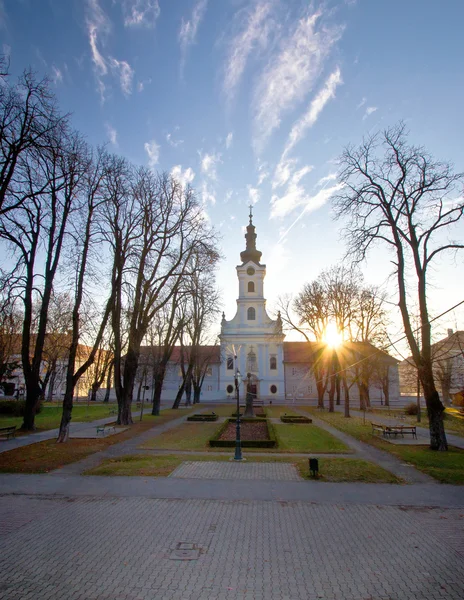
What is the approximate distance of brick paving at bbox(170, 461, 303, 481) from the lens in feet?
37.3

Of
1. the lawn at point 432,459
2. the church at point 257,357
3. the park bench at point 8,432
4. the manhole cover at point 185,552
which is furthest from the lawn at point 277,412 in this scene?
the manhole cover at point 185,552

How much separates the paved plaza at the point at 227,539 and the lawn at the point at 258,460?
0.63 m

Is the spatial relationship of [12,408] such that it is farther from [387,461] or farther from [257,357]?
[257,357]

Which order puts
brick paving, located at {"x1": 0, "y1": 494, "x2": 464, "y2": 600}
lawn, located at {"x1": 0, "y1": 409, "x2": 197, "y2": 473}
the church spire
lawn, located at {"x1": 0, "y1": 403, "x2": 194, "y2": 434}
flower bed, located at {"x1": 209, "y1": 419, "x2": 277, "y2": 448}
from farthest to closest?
the church spire → lawn, located at {"x1": 0, "y1": 403, "x2": 194, "y2": 434} → flower bed, located at {"x1": 209, "y1": 419, "x2": 277, "y2": 448} → lawn, located at {"x1": 0, "y1": 409, "x2": 197, "y2": 473} → brick paving, located at {"x1": 0, "y1": 494, "x2": 464, "y2": 600}

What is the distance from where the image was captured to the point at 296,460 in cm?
1376

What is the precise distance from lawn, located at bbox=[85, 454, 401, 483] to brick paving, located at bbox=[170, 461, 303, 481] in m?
0.31

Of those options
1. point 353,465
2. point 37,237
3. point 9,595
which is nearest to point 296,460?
point 353,465

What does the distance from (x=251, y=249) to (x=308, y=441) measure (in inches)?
1776

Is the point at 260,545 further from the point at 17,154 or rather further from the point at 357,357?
the point at 357,357

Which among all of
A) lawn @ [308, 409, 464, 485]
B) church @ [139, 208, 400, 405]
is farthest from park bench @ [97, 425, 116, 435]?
church @ [139, 208, 400, 405]

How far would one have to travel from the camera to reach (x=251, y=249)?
6094cm

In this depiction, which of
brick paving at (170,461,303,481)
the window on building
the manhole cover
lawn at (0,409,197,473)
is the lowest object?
the manhole cover

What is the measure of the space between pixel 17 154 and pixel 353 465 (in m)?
14.9

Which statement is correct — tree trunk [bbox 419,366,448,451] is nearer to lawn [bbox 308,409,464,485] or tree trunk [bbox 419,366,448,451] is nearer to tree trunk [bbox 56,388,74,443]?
lawn [bbox 308,409,464,485]
